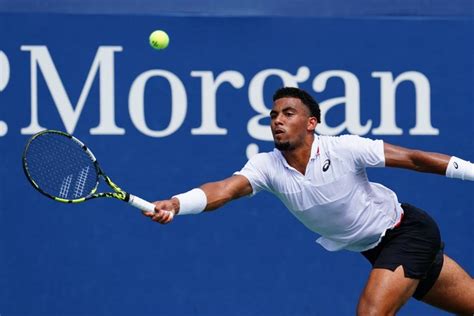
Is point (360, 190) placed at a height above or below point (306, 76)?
below

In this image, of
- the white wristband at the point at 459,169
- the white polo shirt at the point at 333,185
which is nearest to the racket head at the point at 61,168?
the white polo shirt at the point at 333,185

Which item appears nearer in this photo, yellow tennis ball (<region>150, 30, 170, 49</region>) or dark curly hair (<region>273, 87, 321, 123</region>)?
dark curly hair (<region>273, 87, 321, 123</region>)

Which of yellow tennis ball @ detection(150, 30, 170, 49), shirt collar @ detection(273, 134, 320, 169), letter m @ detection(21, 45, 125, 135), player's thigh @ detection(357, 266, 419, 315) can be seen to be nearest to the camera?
player's thigh @ detection(357, 266, 419, 315)

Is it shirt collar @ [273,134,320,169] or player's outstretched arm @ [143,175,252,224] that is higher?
shirt collar @ [273,134,320,169]

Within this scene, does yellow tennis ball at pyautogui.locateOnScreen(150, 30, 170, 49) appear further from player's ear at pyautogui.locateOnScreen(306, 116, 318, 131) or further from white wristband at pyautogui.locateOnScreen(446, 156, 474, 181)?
white wristband at pyautogui.locateOnScreen(446, 156, 474, 181)

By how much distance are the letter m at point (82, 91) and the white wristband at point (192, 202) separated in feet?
6.11

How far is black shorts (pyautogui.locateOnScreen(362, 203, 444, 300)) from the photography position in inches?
240

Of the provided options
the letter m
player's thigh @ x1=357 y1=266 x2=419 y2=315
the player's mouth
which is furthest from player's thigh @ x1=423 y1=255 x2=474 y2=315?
the letter m

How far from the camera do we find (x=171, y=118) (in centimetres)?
770

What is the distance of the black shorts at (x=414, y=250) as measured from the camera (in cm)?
609

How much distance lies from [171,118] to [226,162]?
17.3 inches

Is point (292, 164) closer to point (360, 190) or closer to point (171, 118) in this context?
point (360, 190)

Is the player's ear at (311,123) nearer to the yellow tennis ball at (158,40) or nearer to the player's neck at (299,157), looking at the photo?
the player's neck at (299,157)

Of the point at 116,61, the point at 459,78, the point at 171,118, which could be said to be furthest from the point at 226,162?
the point at 459,78
